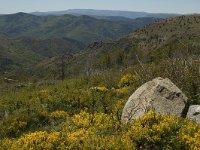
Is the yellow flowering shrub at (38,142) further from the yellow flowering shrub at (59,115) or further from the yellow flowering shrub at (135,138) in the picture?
the yellow flowering shrub at (59,115)

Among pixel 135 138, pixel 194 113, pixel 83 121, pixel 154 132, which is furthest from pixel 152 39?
pixel 135 138

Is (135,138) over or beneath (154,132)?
beneath

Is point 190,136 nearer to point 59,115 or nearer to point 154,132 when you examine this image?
point 154,132

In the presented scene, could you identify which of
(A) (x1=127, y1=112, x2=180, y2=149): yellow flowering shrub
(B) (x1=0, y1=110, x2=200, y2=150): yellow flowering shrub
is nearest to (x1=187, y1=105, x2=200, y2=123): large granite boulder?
(B) (x1=0, y1=110, x2=200, y2=150): yellow flowering shrub

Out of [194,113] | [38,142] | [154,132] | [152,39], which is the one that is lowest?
[152,39]

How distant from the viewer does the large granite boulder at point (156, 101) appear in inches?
465

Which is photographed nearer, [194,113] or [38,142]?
[38,142]

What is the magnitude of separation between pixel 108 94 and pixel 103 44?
159305mm

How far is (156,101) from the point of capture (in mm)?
12094

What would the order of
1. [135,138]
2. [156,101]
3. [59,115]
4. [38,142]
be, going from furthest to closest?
[59,115]
[156,101]
[38,142]
[135,138]

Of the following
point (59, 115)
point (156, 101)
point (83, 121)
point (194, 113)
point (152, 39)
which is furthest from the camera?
point (152, 39)

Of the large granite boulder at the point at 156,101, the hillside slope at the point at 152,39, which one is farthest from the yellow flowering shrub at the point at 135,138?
the hillside slope at the point at 152,39

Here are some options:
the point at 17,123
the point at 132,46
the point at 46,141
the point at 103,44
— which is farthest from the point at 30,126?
the point at 103,44

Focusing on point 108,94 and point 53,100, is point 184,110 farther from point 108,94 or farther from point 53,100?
point 53,100
